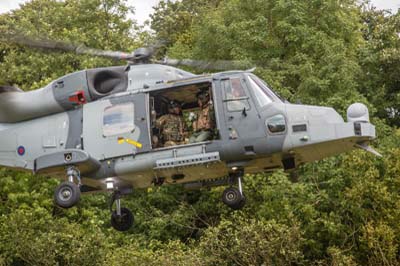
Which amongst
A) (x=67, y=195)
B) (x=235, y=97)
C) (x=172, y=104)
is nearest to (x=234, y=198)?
(x=235, y=97)

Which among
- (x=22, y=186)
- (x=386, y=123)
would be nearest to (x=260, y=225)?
(x=22, y=186)

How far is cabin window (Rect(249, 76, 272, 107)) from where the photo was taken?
12.1 metres

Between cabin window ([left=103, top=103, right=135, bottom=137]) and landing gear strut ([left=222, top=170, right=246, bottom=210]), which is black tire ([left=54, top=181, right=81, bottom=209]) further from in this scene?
landing gear strut ([left=222, top=170, right=246, bottom=210])

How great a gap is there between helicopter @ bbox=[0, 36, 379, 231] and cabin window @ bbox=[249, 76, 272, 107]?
18 millimetres

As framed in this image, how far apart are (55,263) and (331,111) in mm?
10914

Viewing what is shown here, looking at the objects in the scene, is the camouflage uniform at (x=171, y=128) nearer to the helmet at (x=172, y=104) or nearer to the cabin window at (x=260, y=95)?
the helmet at (x=172, y=104)

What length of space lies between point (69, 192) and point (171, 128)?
76.9 inches

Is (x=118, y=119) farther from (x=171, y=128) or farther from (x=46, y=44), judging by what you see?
(x=46, y=44)

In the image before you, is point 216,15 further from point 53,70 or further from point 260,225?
point 260,225

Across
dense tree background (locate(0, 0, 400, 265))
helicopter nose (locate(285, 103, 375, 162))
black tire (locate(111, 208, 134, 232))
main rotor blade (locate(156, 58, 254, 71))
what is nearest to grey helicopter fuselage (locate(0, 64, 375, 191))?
helicopter nose (locate(285, 103, 375, 162))

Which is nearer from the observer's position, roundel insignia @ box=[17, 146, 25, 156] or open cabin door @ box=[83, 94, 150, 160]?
open cabin door @ box=[83, 94, 150, 160]

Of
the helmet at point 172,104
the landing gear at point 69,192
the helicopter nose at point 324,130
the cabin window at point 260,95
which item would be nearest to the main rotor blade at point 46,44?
the helmet at point 172,104

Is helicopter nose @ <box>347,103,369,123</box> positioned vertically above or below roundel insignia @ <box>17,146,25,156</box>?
above

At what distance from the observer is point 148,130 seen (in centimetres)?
1247
